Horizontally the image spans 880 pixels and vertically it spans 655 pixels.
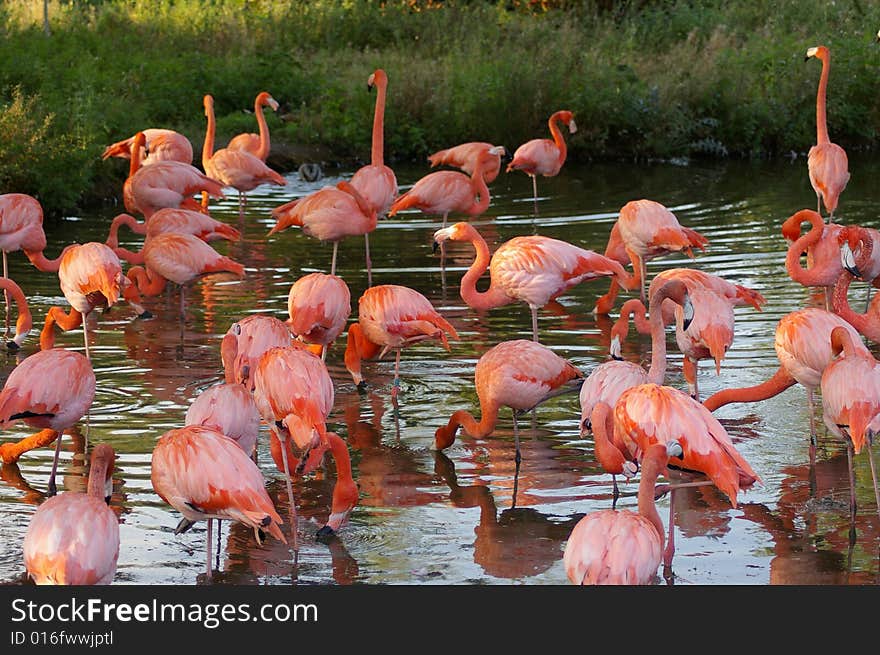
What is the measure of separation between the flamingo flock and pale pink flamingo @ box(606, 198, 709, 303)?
0.05ft

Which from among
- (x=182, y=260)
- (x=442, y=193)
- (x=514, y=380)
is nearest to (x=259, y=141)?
(x=442, y=193)

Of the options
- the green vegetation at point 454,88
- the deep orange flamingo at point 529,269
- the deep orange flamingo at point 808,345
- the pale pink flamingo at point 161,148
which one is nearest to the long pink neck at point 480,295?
the deep orange flamingo at point 529,269

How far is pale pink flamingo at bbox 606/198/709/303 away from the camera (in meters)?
8.91

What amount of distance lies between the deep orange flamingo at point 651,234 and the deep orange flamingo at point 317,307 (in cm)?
247

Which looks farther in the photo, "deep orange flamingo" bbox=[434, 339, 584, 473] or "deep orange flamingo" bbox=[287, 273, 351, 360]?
"deep orange flamingo" bbox=[287, 273, 351, 360]

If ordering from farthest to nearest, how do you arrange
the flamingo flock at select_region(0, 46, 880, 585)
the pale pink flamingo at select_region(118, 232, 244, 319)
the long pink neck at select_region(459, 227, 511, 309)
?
the pale pink flamingo at select_region(118, 232, 244, 319) → the long pink neck at select_region(459, 227, 511, 309) → the flamingo flock at select_region(0, 46, 880, 585)

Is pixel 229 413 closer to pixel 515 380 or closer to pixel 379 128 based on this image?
pixel 515 380

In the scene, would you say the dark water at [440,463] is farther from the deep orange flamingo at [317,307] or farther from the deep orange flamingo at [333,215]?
the deep orange flamingo at [333,215]

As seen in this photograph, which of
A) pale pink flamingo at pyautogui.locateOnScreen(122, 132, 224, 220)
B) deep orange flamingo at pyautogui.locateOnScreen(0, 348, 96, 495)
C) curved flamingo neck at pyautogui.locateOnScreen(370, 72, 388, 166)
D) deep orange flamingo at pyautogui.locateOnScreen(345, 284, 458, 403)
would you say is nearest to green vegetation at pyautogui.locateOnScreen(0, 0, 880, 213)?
pale pink flamingo at pyautogui.locateOnScreen(122, 132, 224, 220)

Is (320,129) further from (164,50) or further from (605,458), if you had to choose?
(605,458)

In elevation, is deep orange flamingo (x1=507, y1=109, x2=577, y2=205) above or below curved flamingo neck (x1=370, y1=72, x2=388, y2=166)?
below

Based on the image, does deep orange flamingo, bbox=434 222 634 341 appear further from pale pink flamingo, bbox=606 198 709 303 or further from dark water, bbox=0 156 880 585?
pale pink flamingo, bbox=606 198 709 303

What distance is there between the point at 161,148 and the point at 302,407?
8.23 meters

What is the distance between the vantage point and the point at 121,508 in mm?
5770
